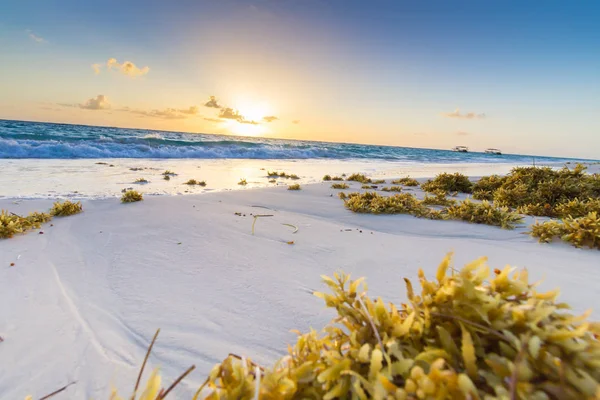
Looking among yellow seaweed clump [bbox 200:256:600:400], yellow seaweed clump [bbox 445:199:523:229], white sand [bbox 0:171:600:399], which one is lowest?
white sand [bbox 0:171:600:399]

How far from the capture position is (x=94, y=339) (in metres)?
1.56

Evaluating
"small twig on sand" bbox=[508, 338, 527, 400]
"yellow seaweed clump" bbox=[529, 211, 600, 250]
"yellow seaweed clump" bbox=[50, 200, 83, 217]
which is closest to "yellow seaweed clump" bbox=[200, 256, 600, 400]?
"small twig on sand" bbox=[508, 338, 527, 400]

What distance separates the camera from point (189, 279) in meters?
2.20

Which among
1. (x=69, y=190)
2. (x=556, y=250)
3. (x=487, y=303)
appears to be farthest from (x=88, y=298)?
(x=69, y=190)

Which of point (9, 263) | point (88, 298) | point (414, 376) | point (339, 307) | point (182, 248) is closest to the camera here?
point (414, 376)

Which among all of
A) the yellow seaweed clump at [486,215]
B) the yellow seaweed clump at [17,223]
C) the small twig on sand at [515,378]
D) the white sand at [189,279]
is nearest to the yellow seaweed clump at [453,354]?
the small twig on sand at [515,378]

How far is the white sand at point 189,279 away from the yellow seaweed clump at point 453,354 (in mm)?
721

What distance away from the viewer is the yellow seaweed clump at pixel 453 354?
602 millimetres

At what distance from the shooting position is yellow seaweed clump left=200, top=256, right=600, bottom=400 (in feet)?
1.97

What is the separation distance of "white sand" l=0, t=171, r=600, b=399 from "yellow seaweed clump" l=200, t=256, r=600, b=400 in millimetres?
721

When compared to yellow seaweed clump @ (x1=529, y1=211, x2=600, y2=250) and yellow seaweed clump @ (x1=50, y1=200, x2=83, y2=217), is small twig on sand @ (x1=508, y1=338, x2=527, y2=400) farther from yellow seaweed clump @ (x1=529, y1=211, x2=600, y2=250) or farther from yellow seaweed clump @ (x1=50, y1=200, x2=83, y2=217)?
yellow seaweed clump @ (x1=50, y1=200, x2=83, y2=217)

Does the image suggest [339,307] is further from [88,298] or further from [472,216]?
[472,216]

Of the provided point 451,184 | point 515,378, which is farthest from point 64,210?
point 451,184

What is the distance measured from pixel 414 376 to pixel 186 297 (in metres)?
1.71
